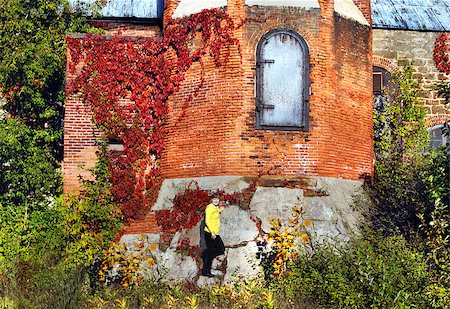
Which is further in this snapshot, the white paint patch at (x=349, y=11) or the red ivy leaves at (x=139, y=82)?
the white paint patch at (x=349, y=11)

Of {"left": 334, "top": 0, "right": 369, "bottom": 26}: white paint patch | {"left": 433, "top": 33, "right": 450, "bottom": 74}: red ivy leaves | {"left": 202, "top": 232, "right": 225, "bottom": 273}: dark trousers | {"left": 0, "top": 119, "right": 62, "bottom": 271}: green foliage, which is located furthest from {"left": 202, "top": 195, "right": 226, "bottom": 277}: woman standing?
{"left": 433, "top": 33, "right": 450, "bottom": 74}: red ivy leaves

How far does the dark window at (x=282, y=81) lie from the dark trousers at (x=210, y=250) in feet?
9.27

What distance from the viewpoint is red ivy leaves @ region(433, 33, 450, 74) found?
20812 mm

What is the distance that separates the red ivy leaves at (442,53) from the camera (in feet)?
68.3

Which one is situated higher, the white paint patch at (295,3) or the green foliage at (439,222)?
the white paint patch at (295,3)

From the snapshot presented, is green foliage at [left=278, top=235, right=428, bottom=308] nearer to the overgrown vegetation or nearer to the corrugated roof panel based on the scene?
the overgrown vegetation

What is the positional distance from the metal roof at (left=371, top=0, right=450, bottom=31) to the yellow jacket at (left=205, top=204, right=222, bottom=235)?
920 cm

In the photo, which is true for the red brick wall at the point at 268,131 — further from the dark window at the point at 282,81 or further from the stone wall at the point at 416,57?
the stone wall at the point at 416,57

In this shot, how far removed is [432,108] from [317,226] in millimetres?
7805

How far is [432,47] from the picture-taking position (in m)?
20.9

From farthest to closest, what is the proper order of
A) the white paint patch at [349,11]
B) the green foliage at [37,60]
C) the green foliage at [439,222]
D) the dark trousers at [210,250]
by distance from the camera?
the green foliage at [37,60], the white paint patch at [349,11], the dark trousers at [210,250], the green foliage at [439,222]

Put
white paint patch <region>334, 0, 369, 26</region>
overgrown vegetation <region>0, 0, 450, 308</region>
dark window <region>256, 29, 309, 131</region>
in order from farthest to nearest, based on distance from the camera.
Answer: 1. white paint patch <region>334, 0, 369, 26</region>
2. dark window <region>256, 29, 309, 131</region>
3. overgrown vegetation <region>0, 0, 450, 308</region>

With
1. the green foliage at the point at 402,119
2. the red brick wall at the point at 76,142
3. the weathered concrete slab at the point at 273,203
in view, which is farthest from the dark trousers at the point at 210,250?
the green foliage at the point at 402,119

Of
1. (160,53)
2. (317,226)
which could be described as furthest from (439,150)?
(160,53)
